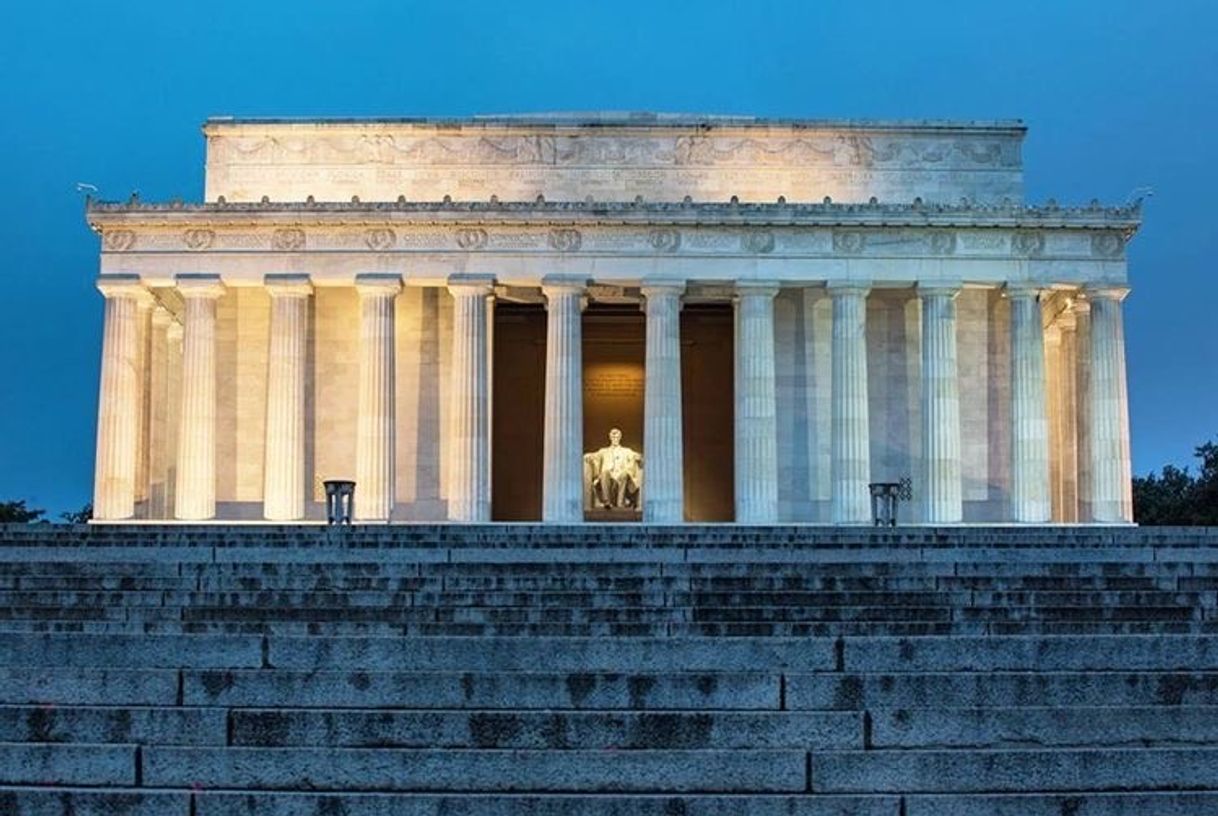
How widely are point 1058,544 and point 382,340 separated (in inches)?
967

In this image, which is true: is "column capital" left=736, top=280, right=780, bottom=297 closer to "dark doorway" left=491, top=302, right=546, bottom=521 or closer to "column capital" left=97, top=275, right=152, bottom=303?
"dark doorway" left=491, top=302, right=546, bottom=521

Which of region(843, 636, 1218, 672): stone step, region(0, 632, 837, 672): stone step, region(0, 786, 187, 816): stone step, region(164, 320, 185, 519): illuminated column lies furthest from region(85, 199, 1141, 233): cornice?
region(0, 786, 187, 816): stone step

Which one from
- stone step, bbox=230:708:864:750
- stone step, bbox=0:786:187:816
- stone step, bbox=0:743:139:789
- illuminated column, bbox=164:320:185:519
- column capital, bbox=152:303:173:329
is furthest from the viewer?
column capital, bbox=152:303:173:329

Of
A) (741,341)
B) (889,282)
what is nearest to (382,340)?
(741,341)

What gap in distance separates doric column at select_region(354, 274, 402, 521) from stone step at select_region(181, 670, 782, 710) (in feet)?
105

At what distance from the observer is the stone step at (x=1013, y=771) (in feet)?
38.9

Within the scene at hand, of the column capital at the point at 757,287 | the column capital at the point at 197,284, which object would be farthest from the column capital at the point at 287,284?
the column capital at the point at 757,287

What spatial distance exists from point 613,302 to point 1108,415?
646 inches

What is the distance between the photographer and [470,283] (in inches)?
1774

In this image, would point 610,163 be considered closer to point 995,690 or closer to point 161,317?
point 161,317

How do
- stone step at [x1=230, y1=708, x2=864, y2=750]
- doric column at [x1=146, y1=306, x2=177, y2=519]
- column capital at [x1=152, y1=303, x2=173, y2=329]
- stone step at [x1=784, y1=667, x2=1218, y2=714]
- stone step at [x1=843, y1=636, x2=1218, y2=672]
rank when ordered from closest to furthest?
stone step at [x1=230, y1=708, x2=864, y2=750] → stone step at [x1=784, y1=667, x2=1218, y2=714] → stone step at [x1=843, y1=636, x2=1218, y2=672] → doric column at [x1=146, y1=306, x2=177, y2=519] → column capital at [x1=152, y1=303, x2=173, y2=329]

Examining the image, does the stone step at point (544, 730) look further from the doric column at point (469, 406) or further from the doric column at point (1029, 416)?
the doric column at point (1029, 416)

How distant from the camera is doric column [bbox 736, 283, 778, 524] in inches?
1789

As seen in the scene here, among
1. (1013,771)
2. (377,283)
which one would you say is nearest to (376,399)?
(377,283)
